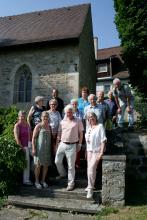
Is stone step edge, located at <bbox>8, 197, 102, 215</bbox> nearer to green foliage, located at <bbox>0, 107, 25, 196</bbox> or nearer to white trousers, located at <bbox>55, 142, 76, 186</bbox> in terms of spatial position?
green foliage, located at <bbox>0, 107, 25, 196</bbox>

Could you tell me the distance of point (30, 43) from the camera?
14805mm

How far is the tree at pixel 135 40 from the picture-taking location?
14711 millimetres

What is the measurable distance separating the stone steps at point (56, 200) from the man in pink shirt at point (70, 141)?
0.23m

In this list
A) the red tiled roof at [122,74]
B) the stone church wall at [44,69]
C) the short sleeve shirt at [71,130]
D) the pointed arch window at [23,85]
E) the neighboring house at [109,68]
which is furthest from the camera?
the neighboring house at [109,68]

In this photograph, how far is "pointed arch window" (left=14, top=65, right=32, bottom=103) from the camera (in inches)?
604

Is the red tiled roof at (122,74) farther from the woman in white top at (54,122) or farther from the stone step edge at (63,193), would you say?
the stone step edge at (63,193)

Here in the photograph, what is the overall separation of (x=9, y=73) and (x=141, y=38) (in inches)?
267

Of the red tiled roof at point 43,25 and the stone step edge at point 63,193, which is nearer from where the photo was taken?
the stone step edge at point 63,193

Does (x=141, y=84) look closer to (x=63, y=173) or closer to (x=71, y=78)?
(x=71, y=78)

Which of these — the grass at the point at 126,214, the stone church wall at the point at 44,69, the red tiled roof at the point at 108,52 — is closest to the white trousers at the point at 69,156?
the grass at the point at 126,214

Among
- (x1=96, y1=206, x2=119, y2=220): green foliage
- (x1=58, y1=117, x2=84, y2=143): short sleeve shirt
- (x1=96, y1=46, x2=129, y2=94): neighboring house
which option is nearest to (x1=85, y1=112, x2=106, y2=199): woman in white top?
(x1=58, y1=117, x2=84, y2=143): short sleeve shirt

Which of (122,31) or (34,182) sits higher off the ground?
(122,31)

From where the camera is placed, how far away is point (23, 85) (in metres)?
15.5

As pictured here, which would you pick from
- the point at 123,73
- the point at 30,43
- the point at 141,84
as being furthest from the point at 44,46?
the point at 123,73
